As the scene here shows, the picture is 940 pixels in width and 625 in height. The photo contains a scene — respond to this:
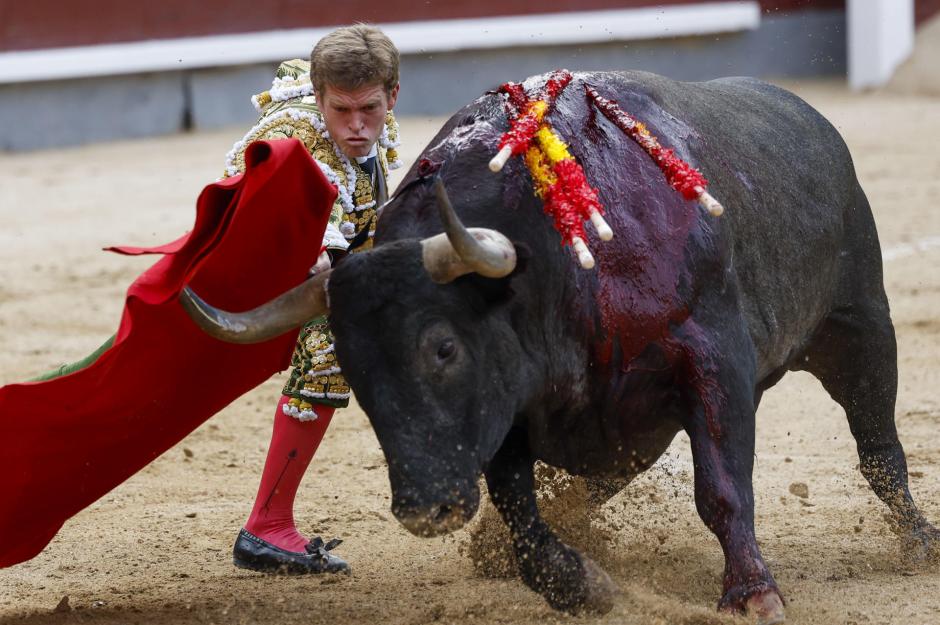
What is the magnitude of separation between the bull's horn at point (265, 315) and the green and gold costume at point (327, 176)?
1.16 ft

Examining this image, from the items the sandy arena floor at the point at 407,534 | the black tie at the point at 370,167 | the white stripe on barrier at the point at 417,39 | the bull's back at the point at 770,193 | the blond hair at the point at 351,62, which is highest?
the blond hair at the point at 351,62

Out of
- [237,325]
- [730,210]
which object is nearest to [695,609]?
[730,210]

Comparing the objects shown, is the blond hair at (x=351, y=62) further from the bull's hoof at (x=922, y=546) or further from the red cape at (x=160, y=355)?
the bull's hoof at (x=922, y=546)

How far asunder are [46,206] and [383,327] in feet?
20.9

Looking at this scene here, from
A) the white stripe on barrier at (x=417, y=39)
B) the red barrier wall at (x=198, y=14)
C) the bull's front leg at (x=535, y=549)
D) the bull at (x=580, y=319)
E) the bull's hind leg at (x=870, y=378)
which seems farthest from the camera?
the red barrier wall at (x=198, y=14)

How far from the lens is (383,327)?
→ 2480mm

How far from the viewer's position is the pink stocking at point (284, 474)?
3291 mm

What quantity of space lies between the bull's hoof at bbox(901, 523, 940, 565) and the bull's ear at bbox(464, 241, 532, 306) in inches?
51.1

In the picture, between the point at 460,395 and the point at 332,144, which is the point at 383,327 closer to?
the point at 460,395

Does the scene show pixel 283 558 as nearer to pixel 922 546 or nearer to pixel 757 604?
pixel 757 604

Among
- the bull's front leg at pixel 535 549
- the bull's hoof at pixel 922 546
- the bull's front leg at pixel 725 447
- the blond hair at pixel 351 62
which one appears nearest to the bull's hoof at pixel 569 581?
the bull's front leg at pixel 535 549

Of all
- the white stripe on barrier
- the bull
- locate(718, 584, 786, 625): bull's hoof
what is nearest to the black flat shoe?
the bull

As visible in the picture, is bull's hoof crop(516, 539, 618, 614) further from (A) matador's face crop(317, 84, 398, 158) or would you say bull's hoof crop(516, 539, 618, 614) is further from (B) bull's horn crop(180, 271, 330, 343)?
(A) matador's face crop(317, 84, 398, 158)

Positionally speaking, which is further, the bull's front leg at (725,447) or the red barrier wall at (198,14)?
the red barrier wall at (198,14)
